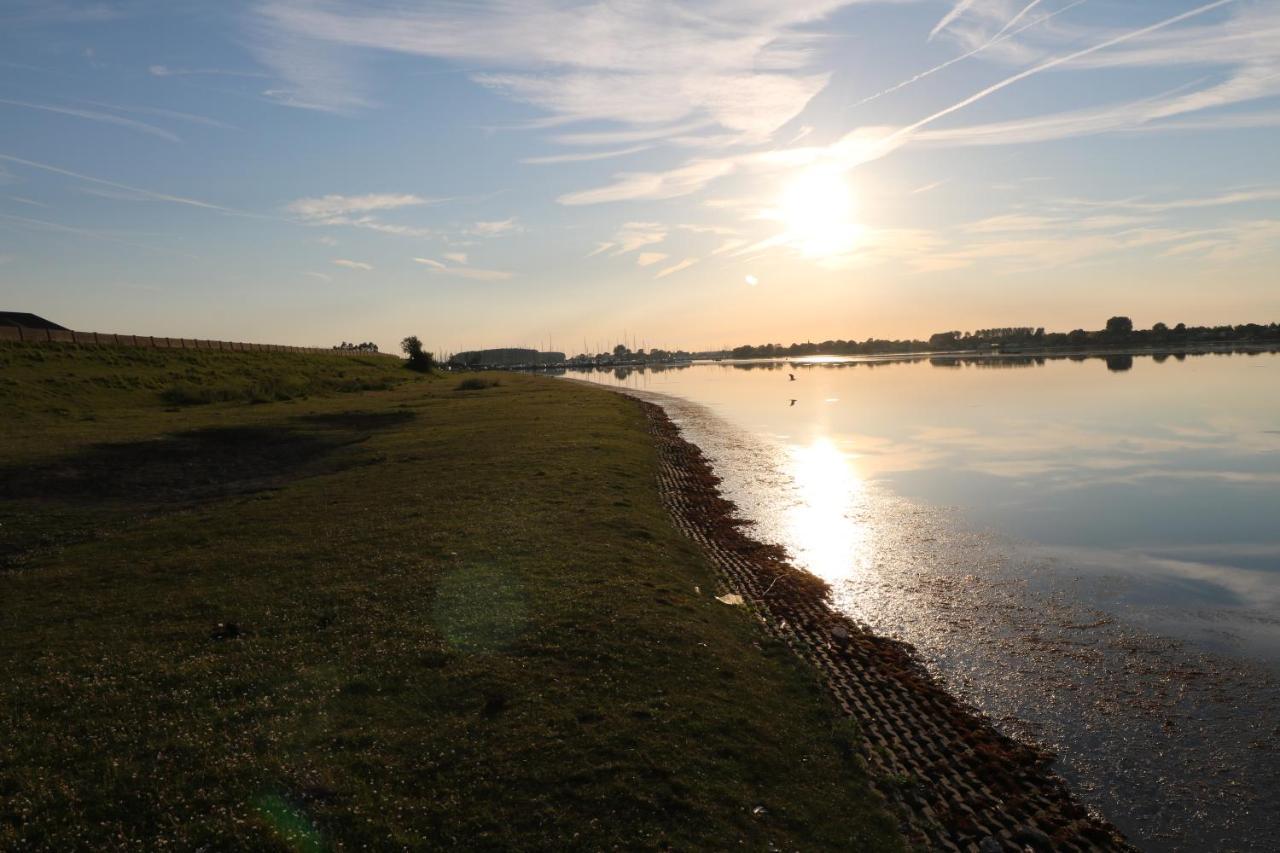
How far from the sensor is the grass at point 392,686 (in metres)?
9.86

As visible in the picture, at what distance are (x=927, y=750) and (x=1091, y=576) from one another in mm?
15781

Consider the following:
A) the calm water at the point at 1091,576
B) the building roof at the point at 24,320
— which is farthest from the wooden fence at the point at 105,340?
the calm water at the point at 1091,576

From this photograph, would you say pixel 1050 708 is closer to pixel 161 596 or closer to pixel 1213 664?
pixel 1213 664

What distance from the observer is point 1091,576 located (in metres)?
25.0

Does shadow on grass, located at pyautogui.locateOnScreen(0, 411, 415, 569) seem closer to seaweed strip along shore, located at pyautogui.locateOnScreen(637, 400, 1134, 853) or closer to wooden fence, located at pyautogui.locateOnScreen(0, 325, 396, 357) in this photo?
seaweed strip along shore, located at pyautogui.locateOnScreen(637, 400, 1134, 853)

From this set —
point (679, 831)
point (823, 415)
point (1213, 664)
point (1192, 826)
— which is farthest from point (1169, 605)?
point (823, 415)

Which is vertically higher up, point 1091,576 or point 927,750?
point 927,750

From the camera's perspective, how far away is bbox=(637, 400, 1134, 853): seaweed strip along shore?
1145 centimetres

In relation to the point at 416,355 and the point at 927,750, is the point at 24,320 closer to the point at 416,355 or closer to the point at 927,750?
the point at 416,355

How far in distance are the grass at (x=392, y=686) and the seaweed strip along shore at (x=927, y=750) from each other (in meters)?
0.93

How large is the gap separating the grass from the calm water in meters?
5.92

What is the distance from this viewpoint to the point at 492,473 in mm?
35188

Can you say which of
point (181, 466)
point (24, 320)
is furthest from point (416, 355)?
point (181, 466)

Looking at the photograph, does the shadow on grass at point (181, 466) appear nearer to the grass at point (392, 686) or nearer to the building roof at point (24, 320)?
the grass at point (392, 686)
